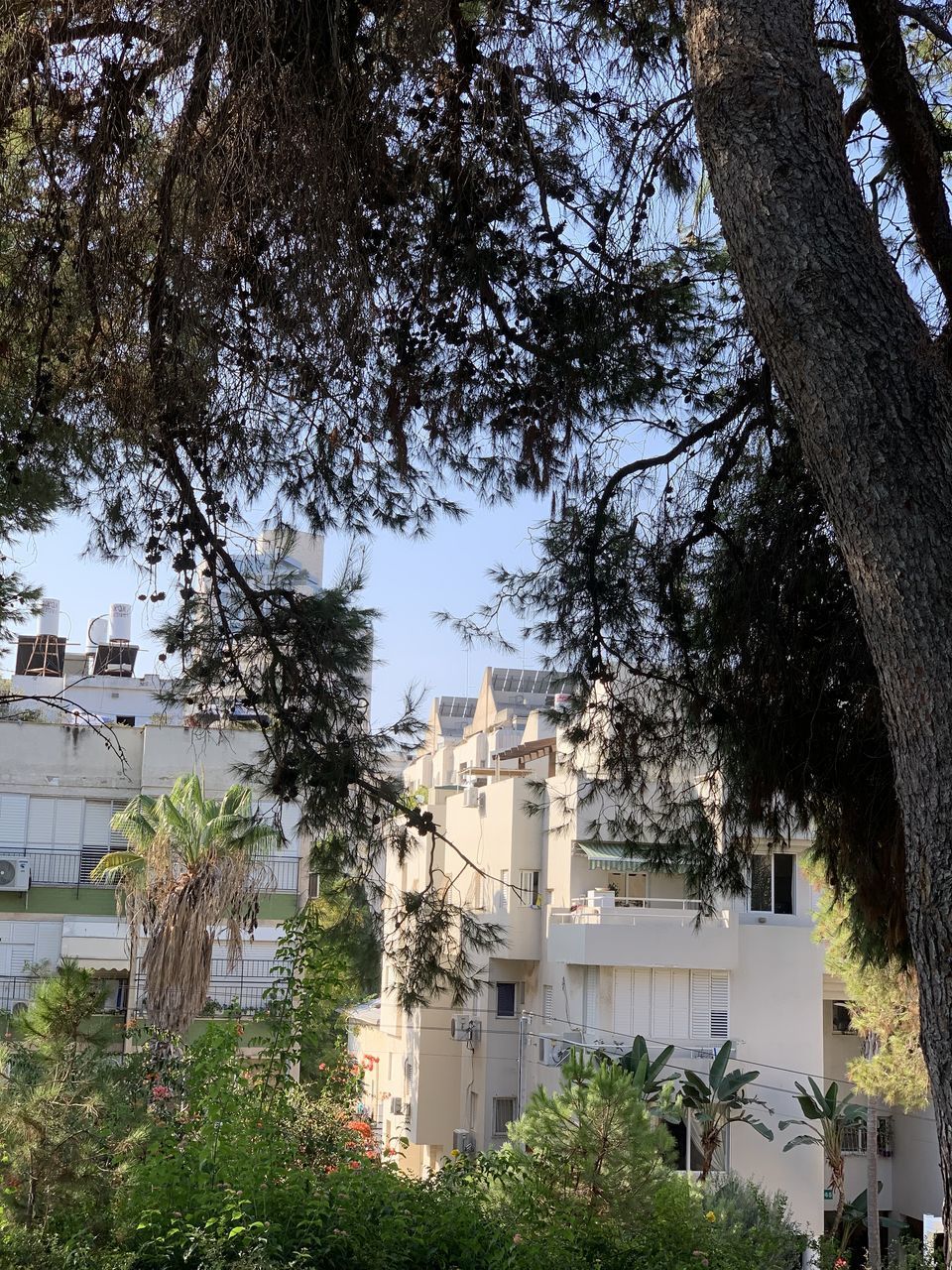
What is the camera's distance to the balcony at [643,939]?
59.3 ft

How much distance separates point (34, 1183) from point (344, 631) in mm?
2191

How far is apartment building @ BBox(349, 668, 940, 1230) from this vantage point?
18438 millimetres

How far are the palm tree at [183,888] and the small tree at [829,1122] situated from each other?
28.3 ft

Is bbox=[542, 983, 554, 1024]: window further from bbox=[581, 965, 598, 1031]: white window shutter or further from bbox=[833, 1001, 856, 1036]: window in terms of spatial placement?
bbox=[833, 1001, 856, 1036]: window

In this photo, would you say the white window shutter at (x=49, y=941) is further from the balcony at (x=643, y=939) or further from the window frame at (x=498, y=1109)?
the window frame at (x=498, y=1109)

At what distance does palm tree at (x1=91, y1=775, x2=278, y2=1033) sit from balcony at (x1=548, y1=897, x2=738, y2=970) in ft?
17.3

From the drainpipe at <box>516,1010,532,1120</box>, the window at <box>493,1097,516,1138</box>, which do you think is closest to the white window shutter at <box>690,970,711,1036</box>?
the drainpipe at <box>516,1010,532,1120</box>

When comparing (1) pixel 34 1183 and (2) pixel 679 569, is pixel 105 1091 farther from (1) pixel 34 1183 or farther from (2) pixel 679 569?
(2) pixel 679 569

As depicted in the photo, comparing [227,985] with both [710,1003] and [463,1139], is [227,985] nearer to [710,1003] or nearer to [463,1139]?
[463,1139]

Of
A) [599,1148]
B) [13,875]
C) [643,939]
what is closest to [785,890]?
[643,939]

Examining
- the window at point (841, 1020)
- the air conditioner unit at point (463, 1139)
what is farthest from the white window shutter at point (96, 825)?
the window at point (841, 1020)

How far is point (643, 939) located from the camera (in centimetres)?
1831

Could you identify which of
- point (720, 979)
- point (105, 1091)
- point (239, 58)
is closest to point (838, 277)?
point (239, 58)

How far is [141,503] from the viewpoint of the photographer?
4988mm
